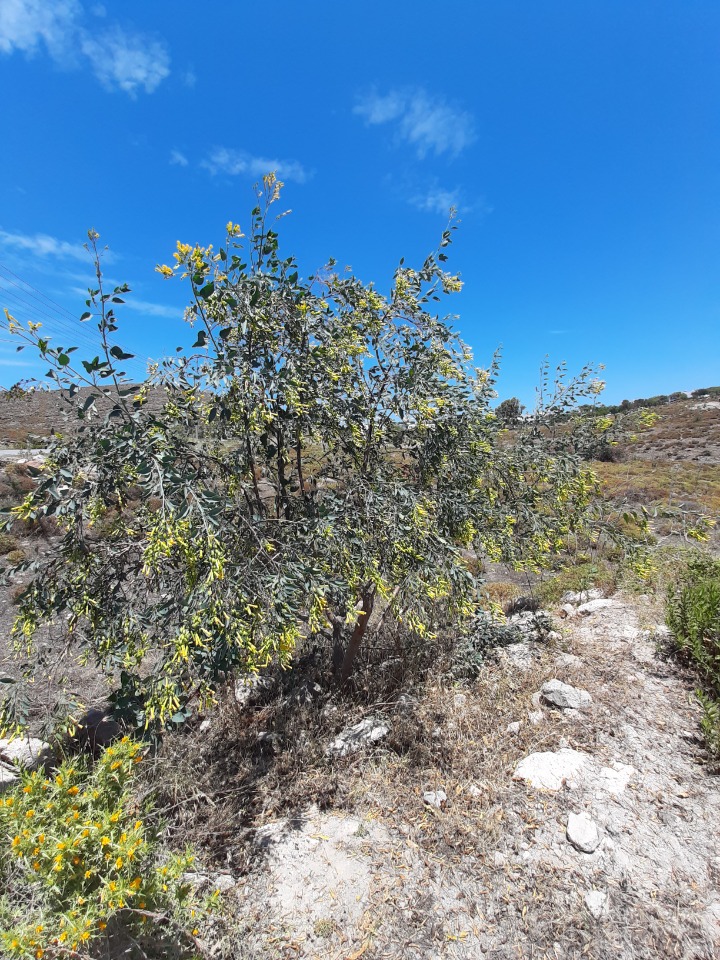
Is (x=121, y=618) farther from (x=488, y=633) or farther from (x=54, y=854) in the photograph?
(x=488, y=633)

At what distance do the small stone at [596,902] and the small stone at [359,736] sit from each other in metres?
1.93

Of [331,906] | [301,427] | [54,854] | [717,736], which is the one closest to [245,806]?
[331,906]

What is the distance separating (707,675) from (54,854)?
527 cm

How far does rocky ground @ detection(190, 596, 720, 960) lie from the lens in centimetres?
257

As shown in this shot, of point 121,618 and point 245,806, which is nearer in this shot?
point 121,618

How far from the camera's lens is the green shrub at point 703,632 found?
13.3 feet

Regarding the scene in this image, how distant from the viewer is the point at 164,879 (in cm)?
239

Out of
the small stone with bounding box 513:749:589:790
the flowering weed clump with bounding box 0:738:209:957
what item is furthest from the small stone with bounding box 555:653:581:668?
the flowering weed clump with bounding box 0:738:209:957

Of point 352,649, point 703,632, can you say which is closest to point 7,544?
point 352,649

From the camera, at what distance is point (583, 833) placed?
2984 millimetres

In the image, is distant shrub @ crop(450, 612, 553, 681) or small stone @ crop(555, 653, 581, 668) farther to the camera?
distant shrub @ crop(450, 612, 553, 681)

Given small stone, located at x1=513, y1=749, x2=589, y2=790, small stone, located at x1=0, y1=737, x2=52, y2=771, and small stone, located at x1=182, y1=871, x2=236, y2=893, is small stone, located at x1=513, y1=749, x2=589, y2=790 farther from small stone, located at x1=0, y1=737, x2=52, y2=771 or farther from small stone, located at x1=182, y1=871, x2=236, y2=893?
small stone, located at x1=0, y1=737, x2=52, y2=771

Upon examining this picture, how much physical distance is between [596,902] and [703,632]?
9.60 ft

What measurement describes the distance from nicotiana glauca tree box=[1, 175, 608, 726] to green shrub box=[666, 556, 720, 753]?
5.43ft
